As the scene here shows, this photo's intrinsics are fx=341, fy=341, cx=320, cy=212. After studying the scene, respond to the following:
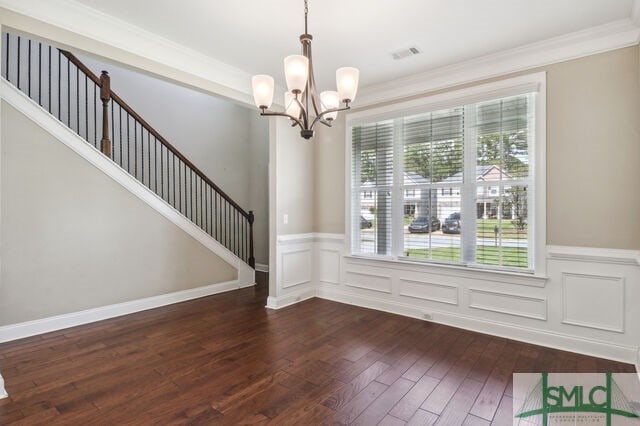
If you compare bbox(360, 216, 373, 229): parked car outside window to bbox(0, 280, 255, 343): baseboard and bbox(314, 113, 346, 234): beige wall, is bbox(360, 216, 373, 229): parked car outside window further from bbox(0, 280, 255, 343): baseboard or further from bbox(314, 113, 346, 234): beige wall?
bbox(0, 280, 255, 343): baseboard

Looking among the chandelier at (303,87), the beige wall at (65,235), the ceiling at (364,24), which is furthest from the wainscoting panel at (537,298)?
the beige wall at (65,235)

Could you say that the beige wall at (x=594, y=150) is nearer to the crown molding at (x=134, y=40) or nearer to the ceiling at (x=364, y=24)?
the ceiling at (x=364, y=24)

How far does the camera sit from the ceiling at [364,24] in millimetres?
2553

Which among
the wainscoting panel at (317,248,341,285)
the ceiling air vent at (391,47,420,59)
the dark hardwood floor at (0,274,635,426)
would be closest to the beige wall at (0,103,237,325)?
the dark hardwood floor at (0,274,635,426)

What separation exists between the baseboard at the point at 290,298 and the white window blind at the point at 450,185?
0.93 metres

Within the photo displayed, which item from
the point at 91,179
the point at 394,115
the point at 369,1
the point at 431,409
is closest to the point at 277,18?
the point at 369,1

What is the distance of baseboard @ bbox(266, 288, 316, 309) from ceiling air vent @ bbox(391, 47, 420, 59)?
3.05 m

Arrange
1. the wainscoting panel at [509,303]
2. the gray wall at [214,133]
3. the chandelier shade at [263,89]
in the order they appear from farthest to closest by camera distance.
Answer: the gray wall at [214,133]
the wainscoting panel at [509,303]
the chandelier shade at [263,89]

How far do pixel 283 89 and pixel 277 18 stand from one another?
1575 millimetres

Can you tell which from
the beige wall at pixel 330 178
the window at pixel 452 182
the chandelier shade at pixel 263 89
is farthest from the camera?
the beige wall at pixel 330 178

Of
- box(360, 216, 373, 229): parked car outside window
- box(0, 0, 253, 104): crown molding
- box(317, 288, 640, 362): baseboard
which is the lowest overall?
box(317, 288, 640, 362): baseboard

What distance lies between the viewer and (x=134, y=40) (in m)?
2.93

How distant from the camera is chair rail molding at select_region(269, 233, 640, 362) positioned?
2.85m

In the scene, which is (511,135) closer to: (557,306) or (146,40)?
(557,306)
